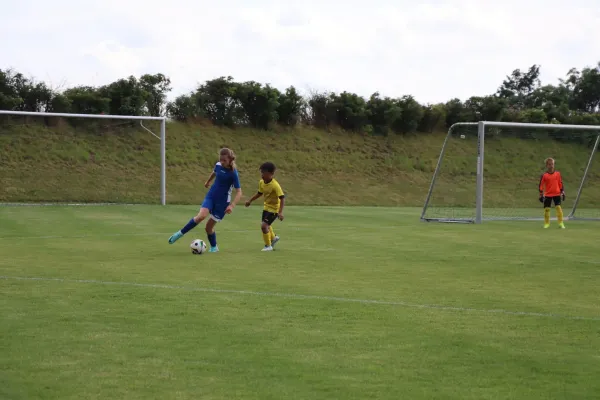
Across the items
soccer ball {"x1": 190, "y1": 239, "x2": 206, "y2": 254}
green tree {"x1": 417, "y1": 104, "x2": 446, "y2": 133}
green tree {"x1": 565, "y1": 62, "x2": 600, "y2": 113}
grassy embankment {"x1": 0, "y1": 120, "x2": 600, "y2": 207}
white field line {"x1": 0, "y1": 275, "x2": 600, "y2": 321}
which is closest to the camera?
white field line {"x1": 0, "y1": 275, "x2": 600, "y2": 321}

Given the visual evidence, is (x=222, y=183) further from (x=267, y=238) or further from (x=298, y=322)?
(x=298, y=322)

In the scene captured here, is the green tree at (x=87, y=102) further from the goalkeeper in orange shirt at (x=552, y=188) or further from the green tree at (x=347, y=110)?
the goalkeeper in orange shirt at (x=552, y=188)

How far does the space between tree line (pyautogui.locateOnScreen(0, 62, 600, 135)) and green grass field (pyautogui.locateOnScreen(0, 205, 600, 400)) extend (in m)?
28.9

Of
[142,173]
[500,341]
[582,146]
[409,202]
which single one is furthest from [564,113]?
[500,341]

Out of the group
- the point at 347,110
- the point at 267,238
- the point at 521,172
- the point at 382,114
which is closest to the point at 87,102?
the point at 347,110

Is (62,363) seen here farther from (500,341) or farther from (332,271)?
(332,271)

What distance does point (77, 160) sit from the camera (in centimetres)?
3962

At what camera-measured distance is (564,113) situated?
56562mm

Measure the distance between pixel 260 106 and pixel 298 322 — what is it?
4217cm

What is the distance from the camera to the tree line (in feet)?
141

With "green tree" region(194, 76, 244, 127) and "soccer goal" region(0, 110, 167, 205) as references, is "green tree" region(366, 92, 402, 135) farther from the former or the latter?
"soccer goal" region(0, 110, 167, 205)

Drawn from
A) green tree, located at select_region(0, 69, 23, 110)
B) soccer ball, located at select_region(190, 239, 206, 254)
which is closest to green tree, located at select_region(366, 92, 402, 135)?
green tree, located at select_region(0, 69, 23, 110)

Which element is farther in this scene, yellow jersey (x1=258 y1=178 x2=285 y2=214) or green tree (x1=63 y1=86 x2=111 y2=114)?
green tree (x1=63 y1=86 x2=111 y2=114)

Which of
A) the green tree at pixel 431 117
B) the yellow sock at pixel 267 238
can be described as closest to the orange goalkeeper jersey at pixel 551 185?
the yellow sock at pixel 267 238
